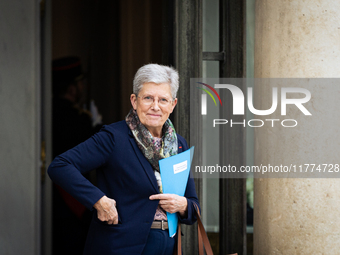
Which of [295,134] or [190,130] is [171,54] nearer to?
[190,130]

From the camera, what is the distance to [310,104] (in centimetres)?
204

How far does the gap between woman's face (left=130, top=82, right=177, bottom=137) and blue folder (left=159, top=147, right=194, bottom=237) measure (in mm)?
194

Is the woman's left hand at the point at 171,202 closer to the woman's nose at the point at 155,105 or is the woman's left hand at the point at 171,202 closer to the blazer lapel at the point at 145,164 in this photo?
the blazer lapel at the point at 145,164

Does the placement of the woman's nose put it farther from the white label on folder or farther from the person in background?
the person in background

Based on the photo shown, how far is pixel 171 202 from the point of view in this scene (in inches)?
64.9

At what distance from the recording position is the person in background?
4.02 metres

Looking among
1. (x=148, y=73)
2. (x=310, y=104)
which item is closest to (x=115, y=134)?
(x=148, y=73)

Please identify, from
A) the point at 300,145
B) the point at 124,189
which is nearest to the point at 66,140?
the point at 124,189

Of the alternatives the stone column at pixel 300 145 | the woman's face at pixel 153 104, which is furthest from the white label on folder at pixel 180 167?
the stone column at pixel 300 145

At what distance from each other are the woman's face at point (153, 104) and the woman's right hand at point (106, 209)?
0.40 m

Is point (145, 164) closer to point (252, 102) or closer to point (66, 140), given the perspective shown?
point (252, 102)

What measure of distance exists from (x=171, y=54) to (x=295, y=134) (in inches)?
41.3

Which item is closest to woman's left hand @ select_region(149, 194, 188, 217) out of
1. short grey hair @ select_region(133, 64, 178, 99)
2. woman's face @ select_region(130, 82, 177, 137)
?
woman's face @ select_region(130, 82, 177, 137)

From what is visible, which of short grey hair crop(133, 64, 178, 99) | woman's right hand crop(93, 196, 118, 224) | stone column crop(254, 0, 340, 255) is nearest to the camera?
woman's right hand crop(93, 196, 118, 224)
